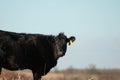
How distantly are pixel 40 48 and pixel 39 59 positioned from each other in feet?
1.64

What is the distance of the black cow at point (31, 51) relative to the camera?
84.8 feet

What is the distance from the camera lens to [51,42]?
90.8 feet

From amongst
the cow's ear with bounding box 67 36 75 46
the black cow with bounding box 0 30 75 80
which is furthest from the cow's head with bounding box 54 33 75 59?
the cow's ear with bounding box 67 36 75 46

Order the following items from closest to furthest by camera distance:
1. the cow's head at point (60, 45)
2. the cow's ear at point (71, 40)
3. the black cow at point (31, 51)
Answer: the black cow at point (31, 51) < the cow's head at point (60, 45) < the cow's ear at point (71, 40)

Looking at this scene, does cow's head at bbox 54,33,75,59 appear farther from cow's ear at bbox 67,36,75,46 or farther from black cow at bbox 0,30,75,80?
cow's ear at bbox 67,36,75,46

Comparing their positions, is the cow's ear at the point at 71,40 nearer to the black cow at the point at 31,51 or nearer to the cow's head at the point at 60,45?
the cow's head at the point at 60,45

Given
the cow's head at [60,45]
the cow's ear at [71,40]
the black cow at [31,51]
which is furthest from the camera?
the cow's ear at [71,40]

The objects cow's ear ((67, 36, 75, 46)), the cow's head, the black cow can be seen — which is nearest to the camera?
the black cow

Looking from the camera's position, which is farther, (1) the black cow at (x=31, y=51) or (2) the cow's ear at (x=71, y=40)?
(2) the cow's ear at (x=71, y=40)

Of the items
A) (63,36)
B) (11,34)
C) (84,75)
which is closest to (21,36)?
(11,34)

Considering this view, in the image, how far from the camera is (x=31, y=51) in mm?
26672

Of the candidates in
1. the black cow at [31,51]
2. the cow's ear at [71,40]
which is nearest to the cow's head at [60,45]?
the black cow at [31,51]

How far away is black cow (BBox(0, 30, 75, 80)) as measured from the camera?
1018 inches

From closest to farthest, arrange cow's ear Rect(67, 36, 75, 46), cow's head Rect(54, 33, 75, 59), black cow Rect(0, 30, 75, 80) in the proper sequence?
black cow Rect(0, 30, 75, 80) → cow's head Rect(54, 33, 75, 59) → cow's ear Rect(67, 36, 75, 46)
